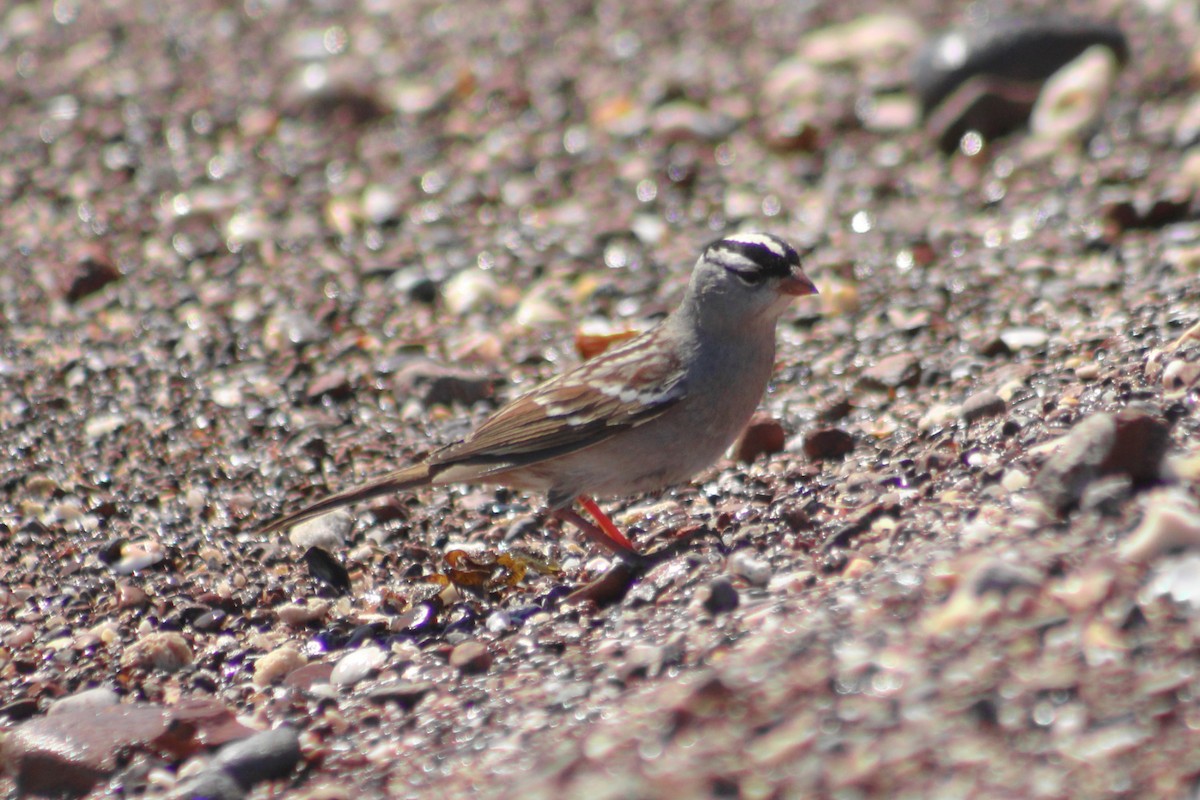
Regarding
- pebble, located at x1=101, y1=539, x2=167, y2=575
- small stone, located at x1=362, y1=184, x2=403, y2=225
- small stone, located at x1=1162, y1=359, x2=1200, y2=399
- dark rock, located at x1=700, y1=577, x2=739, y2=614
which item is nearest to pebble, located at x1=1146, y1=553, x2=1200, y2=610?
small stone, located at x1=1162, y1=359, x2=1200, y2=399

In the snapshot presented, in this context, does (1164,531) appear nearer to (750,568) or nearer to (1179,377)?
(1179,377)

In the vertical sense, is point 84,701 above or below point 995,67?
below

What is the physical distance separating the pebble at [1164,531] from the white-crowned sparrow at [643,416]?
70.1 inches

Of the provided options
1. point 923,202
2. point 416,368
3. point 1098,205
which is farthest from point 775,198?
point 416,368

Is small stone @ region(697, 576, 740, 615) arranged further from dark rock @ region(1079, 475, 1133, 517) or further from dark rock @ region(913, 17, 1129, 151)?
dark rock @ region(913, 17, 1129, 151)

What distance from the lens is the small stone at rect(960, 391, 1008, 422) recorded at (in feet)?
16.2

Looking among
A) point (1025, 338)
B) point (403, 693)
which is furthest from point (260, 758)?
point (1025, 338)

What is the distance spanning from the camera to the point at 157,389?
631 centimetres

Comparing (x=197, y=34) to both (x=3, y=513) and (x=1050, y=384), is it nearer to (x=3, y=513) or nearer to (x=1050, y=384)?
(x=3, y=513)

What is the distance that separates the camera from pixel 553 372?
6.42 metres

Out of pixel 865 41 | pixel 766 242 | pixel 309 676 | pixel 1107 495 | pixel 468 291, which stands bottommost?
→ pixel 1107 495

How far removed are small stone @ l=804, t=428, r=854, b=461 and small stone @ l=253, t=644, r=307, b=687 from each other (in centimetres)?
209

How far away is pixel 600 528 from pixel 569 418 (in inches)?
16.8

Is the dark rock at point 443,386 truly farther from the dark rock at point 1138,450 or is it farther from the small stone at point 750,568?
the dark rock at point 1138,450
